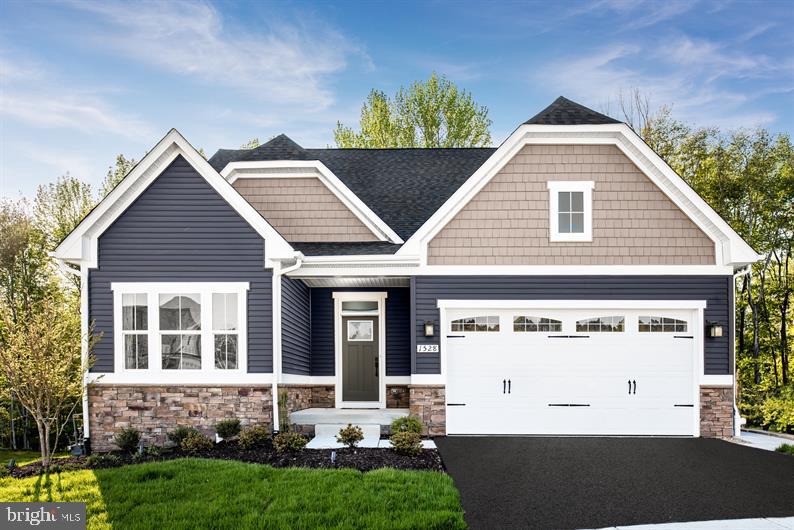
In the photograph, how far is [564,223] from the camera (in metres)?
11.8

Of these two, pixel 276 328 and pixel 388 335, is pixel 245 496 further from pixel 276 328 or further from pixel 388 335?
pixel 388 335

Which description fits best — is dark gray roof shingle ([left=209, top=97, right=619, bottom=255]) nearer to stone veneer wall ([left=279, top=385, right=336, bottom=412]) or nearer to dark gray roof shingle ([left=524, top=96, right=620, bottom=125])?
dark gray roof shingle ([left=524, top=96, right=620, bottom=125])

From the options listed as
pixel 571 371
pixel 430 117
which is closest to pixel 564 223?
pixel 571 371

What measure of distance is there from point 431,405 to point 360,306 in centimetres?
321

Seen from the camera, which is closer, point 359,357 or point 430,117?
point 359,357

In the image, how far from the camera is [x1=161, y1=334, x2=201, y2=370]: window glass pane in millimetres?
10977

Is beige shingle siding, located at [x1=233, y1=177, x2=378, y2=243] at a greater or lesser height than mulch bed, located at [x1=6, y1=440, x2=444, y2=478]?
greater

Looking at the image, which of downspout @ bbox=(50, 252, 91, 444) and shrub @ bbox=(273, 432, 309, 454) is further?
downspout @ bbox=(50, 252, 91, 444)

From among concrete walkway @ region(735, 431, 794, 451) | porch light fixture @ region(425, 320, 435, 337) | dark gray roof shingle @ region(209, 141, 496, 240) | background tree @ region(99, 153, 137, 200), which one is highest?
background tree @ region(99, 153, 137, 200)

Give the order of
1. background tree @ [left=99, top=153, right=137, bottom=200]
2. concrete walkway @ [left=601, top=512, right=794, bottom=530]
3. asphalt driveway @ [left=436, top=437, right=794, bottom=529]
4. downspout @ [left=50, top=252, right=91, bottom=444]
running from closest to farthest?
concrete walkway @ [left=601, top=512, right=794, bottom=530] < asphalt driveway @ [left=436, top=437, right=794, bottom=529] < downspout @ [left=50, top=252, right=91, bottom=444] < background tree @ [left=99, top=153, right=137, bottom=200]

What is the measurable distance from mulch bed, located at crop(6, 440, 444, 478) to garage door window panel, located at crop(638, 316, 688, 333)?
493 centimetres

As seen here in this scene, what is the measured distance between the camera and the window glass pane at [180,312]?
36.2ft

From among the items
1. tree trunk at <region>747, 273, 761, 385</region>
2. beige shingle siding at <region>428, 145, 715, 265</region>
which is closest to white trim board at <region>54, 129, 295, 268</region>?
beige shingle siding at <region>428, 145, 715, 265</region>

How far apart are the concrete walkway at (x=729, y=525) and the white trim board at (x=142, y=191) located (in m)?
7.15
